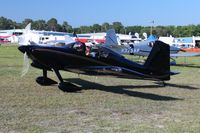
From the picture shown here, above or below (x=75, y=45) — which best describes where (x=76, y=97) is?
below

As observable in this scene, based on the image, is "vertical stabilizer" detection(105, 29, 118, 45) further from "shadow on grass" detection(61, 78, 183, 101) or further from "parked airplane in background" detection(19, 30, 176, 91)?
"parked airplane in background" detection(19, 30, 176, 91)

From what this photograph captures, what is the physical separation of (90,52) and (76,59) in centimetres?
61

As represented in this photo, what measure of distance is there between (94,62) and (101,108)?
352 centimetres

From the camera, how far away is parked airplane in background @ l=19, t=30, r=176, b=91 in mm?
12875

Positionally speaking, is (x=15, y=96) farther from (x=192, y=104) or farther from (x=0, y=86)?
(x=192, y=104)

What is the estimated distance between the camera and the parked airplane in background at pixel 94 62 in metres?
12.9

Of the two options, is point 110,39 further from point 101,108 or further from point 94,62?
point 101,108

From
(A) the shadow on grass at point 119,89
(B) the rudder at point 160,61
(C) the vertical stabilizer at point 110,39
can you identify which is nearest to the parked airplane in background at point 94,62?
(B) the rudder at point 160,61

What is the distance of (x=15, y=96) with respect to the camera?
11.6m

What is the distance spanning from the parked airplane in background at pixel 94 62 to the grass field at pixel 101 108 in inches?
25.2

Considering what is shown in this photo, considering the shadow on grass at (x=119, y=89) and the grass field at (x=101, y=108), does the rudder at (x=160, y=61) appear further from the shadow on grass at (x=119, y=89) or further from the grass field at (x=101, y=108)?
the shadow on grass at (x=119, y=89)

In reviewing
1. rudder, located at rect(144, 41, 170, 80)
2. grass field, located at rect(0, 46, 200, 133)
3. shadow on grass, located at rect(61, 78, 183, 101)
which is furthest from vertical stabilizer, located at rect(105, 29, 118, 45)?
rudder, located at rect(144, 41, 170, 80)

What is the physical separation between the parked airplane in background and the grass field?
2.10 feet

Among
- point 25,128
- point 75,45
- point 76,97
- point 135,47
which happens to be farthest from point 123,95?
point 135,47
